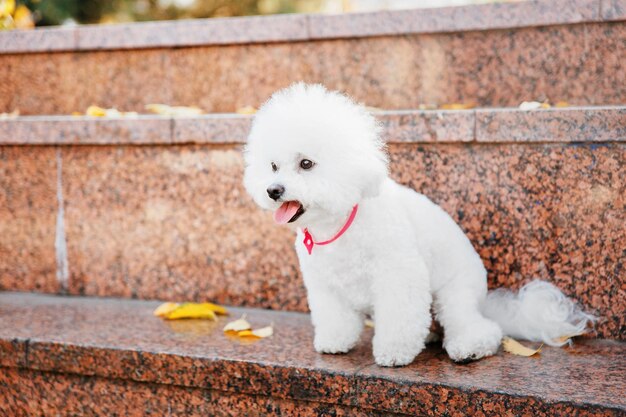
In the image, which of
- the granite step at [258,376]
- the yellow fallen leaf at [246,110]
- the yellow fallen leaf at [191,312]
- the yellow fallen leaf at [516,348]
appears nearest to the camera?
the granite step at [258,376]

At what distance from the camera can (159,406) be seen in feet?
8.68

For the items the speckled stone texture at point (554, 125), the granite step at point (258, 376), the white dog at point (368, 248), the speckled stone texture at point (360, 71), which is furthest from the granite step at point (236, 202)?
the speckled stone texture at point (360, 71)

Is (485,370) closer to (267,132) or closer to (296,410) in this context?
(296,410)

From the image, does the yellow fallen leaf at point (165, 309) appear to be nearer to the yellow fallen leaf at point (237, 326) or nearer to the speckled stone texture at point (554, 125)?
the yellow fallen leaf at point (237, 326)

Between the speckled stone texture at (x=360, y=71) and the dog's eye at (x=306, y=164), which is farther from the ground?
the speckled stone texture at (x=360, y=71)

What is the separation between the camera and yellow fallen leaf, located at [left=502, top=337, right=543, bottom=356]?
2598 mm

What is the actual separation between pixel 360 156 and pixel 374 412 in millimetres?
926

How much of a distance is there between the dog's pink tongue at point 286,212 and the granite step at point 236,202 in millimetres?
964

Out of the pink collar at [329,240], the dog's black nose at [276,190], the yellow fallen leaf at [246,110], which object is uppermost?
the yellow fallen leaf at [246,110]

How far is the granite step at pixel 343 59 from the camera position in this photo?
3.68 m

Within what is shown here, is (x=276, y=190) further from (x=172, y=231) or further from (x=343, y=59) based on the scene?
(x=343, y=59)

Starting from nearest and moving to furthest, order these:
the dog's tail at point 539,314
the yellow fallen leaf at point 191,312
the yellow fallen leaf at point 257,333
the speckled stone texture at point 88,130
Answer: the dog's tail at point 539,314
the yellow fallen leaf at point 257,333
the yellow fallen leaf at point 191,312
the speckled stone texture at point 88,130

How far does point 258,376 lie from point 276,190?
0.75 metres

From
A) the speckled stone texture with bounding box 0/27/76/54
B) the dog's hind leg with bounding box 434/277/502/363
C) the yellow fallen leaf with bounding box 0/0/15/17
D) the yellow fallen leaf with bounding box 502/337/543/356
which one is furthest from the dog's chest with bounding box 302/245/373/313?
the yellow fallen leaf with bounding box 0/0/15/17
